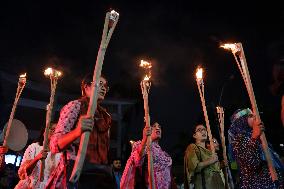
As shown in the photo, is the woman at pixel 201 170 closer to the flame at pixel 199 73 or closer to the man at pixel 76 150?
the flame at pixel 199 73

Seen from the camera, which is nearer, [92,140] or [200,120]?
[92,140]

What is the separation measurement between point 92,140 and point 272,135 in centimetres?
2215

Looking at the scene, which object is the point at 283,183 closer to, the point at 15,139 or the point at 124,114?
the point at 15,139

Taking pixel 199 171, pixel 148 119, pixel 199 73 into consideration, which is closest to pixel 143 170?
pixel 199 171

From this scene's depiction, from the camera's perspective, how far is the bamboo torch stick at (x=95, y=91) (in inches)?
105

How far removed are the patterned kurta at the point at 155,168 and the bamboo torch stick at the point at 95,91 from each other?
3.77 m

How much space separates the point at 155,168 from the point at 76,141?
385cm

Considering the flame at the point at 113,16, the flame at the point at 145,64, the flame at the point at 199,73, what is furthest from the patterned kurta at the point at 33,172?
the flame at the point at 113,16

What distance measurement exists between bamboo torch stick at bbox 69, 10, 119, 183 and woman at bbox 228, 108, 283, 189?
250 centimetres

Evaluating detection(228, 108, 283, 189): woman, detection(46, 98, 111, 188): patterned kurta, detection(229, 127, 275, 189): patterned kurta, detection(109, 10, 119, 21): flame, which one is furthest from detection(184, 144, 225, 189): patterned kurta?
detection(109, 10, 119, 21): flame

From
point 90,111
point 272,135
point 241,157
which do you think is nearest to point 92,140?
point 90,111

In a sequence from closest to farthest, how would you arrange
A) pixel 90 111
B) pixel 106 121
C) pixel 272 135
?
pixel 90 111 → pixel 106 121 → pixel 272 135

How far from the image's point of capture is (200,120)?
32.4 metres

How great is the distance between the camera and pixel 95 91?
9.84ft
